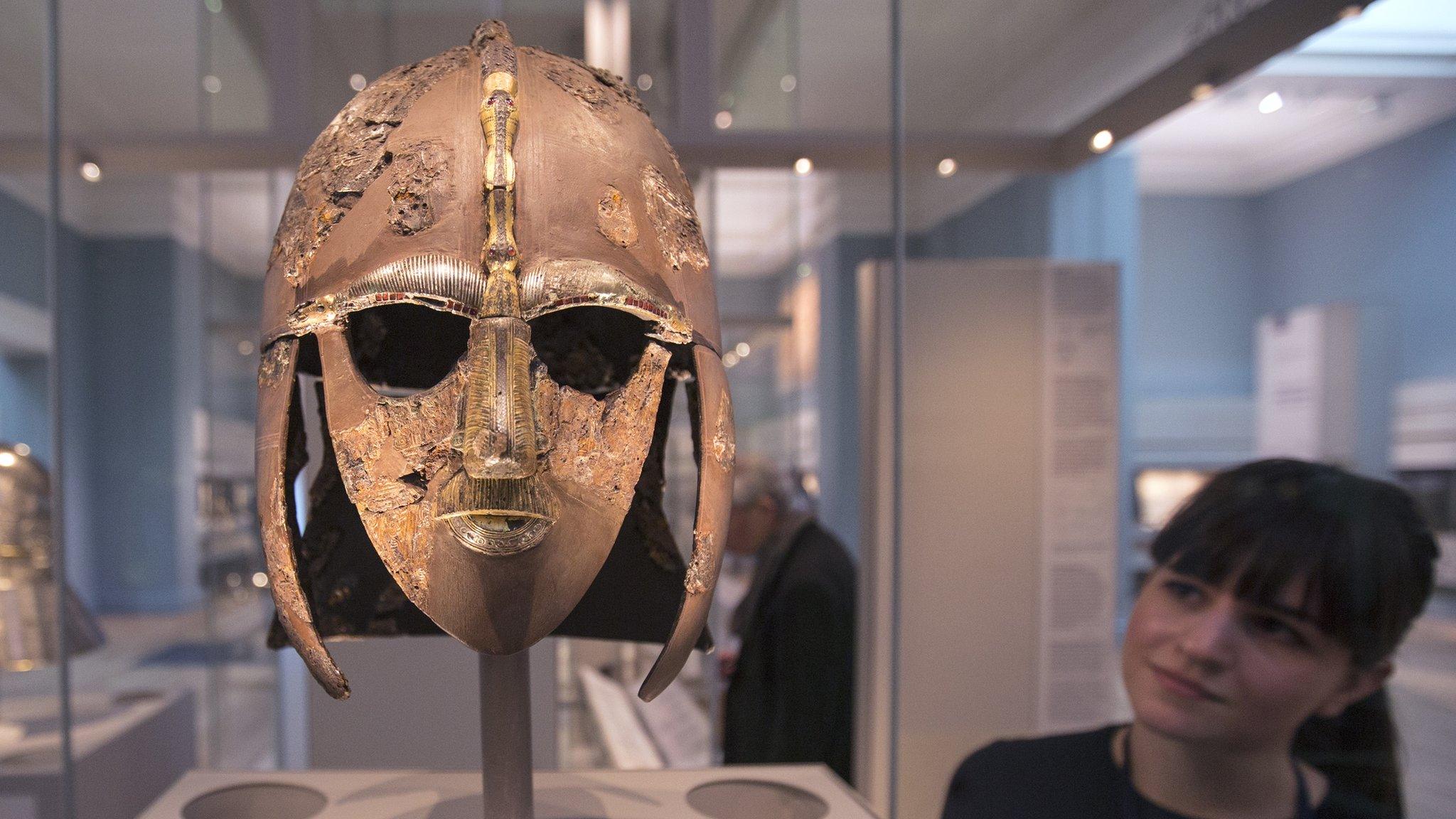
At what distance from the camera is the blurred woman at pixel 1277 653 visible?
120cm

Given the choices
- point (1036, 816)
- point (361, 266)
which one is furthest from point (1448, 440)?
point (361, 266)

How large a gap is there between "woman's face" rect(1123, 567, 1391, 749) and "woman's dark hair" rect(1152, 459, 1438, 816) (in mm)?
16

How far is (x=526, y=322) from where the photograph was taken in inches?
38.9

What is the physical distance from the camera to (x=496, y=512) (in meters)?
0.92

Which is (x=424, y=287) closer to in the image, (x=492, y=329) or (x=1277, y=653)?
(x=492, y=329)

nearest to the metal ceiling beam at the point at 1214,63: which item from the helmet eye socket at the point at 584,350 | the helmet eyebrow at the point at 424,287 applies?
the helmet eye socket at the point at 584,350

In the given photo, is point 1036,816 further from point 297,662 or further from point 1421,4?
point 297,662

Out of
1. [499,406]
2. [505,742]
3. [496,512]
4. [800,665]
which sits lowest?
[800,665]

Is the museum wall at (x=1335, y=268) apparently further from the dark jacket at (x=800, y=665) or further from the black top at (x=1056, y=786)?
the dark jacket at (x=800, y=665)

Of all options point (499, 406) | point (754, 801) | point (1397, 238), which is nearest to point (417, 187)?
point (499, 406)

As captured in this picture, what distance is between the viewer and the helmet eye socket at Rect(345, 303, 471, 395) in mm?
1491

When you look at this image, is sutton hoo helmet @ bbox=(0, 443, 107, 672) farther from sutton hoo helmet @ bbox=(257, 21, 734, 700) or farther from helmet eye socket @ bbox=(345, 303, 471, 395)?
sutton hoo helmet @ bbox=(257, 21, 734, 700)

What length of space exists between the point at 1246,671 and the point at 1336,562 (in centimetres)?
18

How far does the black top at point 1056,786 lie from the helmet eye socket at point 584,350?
890 millimetres
